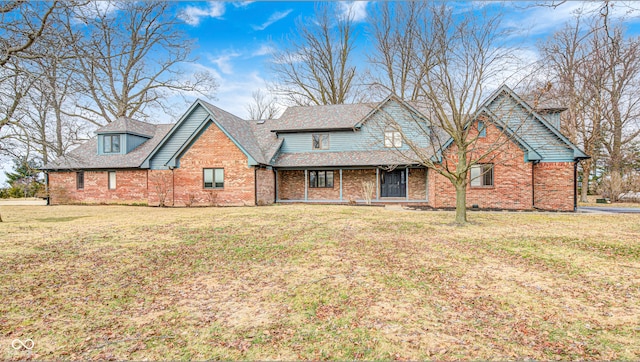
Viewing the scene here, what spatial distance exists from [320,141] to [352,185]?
12.9ft

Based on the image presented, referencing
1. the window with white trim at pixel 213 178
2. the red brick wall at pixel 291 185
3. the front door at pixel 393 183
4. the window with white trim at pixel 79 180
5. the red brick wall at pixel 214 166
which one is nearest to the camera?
the red brick wall at pixel 214 166

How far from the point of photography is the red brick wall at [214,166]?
811 inches

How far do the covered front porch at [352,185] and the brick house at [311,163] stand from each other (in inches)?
2.8

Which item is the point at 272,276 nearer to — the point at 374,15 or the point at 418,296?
the point at 418,296

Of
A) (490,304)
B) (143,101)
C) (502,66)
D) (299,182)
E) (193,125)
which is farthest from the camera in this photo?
(143,101)

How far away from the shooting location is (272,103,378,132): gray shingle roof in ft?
77.7

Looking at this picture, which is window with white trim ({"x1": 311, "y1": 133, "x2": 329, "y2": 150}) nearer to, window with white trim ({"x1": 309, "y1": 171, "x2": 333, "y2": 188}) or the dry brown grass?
window with white trim ({"x1": 309, "y1": 171, "x2": 333, "y2": 188})

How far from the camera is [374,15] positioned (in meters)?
23.0

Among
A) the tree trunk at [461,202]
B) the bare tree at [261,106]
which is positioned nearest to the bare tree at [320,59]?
the bare tree at [261,106]

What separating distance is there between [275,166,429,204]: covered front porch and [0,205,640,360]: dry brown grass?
38.3ft

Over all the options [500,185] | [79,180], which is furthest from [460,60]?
[79,180]

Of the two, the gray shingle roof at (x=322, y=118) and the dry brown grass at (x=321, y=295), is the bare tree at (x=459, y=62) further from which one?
the gray shingle roof at (x=322, y=118)

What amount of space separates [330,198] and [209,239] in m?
14.0

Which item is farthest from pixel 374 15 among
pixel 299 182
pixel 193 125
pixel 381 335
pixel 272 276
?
pixel 381 335
